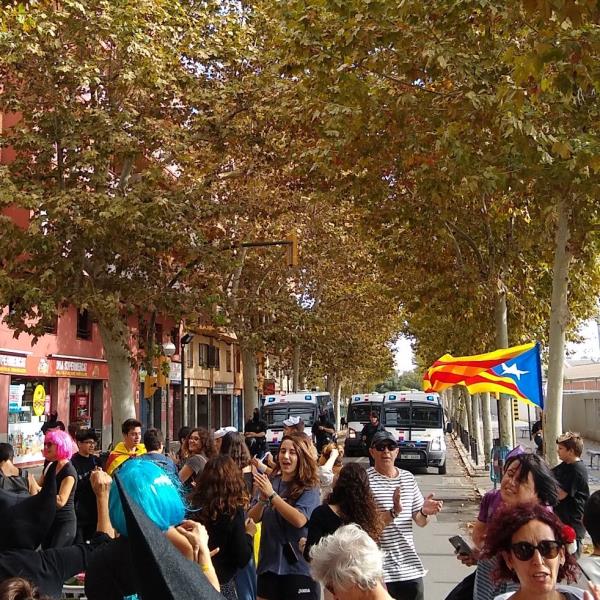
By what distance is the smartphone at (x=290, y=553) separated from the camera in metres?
5.24

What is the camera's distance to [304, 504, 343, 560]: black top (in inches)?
183

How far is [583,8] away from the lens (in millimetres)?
6188

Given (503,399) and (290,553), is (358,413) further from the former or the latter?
(290,553)

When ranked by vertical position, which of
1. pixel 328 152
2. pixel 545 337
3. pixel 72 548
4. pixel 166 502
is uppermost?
pixel 328 152

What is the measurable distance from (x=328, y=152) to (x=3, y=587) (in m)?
10.8

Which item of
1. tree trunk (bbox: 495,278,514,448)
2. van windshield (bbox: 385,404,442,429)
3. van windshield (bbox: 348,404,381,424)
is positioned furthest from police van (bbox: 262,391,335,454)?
tree trunk (bbox: 495,278,514,448)

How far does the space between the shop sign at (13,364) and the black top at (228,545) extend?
1996 cm

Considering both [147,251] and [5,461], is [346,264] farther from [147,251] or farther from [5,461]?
[5,461]

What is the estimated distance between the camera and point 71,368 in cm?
2748

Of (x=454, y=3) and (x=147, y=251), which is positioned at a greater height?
(x=454, y=3)

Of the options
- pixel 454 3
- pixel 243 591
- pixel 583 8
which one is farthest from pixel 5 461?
pixel 454 3

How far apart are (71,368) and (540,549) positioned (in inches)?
1027

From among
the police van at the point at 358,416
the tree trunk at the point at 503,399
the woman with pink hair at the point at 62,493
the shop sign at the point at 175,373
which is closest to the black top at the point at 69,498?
the woman with pink hair at the point at 62,493

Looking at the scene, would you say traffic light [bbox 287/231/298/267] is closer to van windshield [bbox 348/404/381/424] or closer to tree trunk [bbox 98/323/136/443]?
tree trunk [bbox 98/323/136/443]
